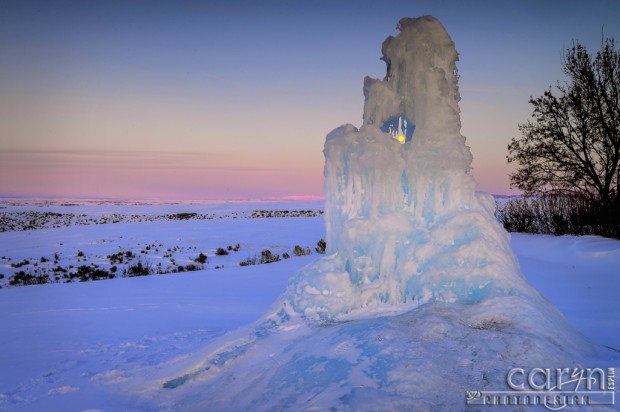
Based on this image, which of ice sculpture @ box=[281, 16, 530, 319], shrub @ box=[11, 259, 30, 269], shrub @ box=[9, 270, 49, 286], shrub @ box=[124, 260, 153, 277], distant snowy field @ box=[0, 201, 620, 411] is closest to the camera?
ice sculpture @ box=[281, 16, 530, 319]

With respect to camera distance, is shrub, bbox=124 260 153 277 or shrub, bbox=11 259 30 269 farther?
shrub, bbox=11 259 30 269

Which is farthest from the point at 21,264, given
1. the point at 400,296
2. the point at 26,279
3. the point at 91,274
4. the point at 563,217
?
the point at 563,217

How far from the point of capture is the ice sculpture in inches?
168

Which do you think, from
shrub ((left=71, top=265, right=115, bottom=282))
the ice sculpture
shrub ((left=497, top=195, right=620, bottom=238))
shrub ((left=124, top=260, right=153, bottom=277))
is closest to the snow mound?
the ice sculpture

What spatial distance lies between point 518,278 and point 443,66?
8.80 feet

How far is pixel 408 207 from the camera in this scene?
479 cm

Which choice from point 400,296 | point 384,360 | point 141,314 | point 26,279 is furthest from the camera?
point 26,279

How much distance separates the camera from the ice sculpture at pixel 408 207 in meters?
4.28

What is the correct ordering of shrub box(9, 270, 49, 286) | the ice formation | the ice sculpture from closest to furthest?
the ice formation < the ice sculpture < shrub box(9, 270, 49, 286)

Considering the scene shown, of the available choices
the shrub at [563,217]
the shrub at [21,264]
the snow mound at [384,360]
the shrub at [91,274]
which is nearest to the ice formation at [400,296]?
the snow mound at [384,360]

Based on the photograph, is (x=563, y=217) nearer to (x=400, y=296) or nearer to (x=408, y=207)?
(x=408, y=207)

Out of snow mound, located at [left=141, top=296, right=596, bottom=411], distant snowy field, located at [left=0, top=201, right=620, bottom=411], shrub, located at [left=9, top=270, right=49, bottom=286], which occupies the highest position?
snow mound, located at [left=141, top=296, right=596, bottom=411]

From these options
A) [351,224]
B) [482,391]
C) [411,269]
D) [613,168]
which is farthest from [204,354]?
[613,168]

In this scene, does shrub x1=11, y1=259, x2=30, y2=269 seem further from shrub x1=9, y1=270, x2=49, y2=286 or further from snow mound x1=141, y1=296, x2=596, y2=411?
snow mound x1=141, y1=296, x2=596, y2=411
